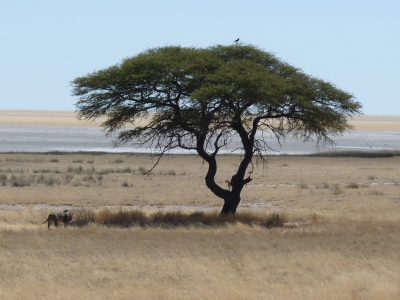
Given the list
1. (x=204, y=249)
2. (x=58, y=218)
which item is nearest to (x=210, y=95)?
(x=58, y=218)

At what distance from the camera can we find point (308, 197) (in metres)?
33.4

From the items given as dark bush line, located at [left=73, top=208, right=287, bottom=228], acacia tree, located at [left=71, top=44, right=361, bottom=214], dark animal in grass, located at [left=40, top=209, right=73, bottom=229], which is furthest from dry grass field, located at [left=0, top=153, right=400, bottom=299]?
acacia tree, located at [left=71, top=44, right=361, bottom=214]

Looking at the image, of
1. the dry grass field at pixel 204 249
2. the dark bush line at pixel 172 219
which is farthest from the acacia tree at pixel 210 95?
the dry grass field at pixel 204 249

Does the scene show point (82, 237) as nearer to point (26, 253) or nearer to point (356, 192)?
point (26, 253)

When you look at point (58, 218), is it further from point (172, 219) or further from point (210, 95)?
point (210, 95)

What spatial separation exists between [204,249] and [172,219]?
7.36m

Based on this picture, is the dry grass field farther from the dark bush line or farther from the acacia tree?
the acacia tree

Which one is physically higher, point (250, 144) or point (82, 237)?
point (250, 144)

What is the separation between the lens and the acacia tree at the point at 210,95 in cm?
2342

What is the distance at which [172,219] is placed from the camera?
2373 cm

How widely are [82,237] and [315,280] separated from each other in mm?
7715

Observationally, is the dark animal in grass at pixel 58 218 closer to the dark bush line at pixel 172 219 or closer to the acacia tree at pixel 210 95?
the dark bush line at pixel 172 219

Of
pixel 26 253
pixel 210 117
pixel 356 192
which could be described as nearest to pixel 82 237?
pixel 26 253

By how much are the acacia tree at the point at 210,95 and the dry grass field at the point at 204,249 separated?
369cm
